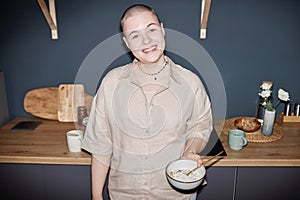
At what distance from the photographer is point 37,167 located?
1370 mm

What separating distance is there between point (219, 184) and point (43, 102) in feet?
3.31

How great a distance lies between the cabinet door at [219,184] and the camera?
1353mm

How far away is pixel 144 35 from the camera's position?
3.37ft

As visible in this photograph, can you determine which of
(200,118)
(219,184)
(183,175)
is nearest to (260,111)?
(219,184)

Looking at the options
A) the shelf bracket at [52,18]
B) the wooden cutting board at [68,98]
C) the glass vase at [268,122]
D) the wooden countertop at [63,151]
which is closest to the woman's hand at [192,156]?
the wooden countertop at [63,151]

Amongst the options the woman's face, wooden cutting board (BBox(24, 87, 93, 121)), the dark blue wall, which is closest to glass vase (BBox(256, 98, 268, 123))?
the dark blue wall

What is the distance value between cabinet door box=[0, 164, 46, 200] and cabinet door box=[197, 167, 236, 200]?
2.29 feet

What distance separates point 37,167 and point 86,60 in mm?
612

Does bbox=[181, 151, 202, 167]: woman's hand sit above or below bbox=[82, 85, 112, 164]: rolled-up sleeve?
below

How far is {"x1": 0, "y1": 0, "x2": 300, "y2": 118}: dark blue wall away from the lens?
1.62m

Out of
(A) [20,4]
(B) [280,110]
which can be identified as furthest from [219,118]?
(A) [20,4]

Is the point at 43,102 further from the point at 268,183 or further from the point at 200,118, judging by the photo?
the point at 268,183

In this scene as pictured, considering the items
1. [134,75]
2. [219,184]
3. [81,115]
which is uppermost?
[134,75]

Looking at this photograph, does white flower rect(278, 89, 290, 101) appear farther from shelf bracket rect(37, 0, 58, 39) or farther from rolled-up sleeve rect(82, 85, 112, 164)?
shelf bracket rect(37, 0, 58, 39)
